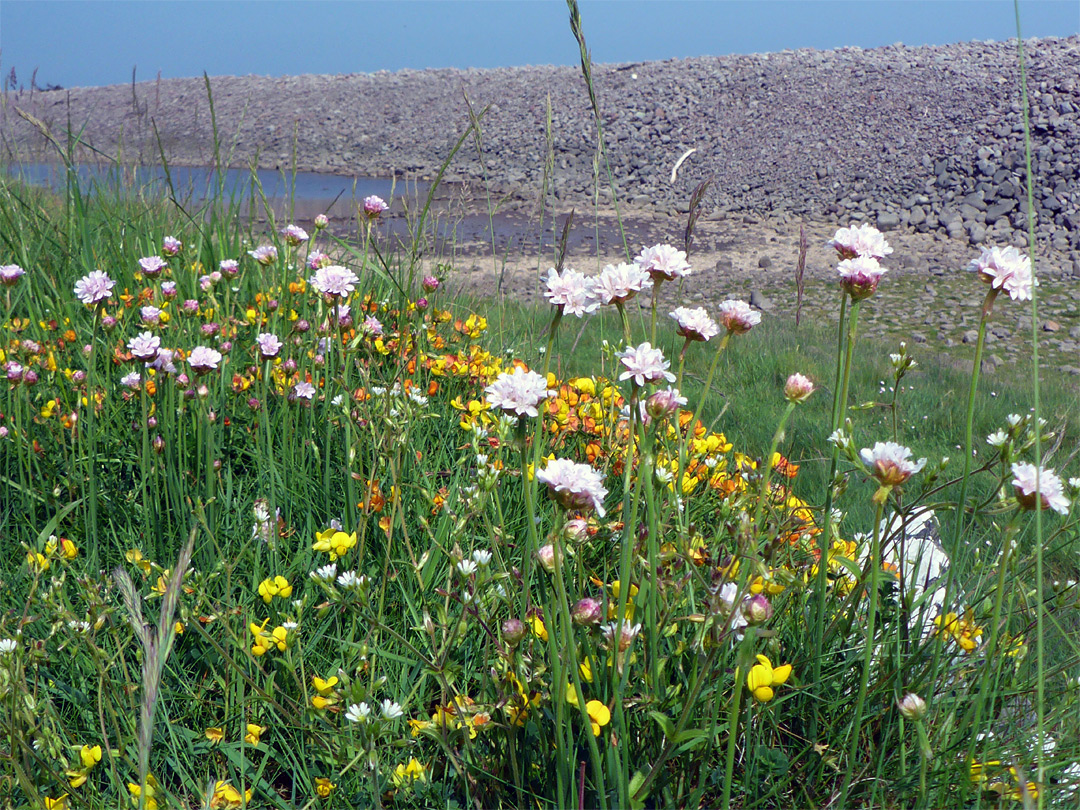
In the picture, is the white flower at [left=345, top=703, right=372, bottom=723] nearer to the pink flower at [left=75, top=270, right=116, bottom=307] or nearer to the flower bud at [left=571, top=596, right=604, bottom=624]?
the flower bud at [left=571, top=596, right=604, bottom=624]

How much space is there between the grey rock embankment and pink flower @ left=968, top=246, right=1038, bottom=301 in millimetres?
3685

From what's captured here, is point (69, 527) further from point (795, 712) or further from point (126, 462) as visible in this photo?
point (795, 712)

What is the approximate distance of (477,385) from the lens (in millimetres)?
2455

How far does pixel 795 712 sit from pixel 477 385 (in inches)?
58.3

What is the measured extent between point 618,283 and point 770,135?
1416 cm

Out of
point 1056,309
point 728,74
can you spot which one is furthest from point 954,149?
point 728,74

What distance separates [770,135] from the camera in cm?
1377

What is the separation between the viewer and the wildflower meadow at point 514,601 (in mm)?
991

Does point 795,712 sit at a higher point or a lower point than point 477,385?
lower

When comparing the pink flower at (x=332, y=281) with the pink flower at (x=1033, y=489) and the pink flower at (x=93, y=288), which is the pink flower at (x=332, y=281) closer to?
the pink flower at (x=93, y=288)

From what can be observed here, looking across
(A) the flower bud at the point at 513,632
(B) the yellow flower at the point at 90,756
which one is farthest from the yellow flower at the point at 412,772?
(B) the yellow flower at the point at 90,756

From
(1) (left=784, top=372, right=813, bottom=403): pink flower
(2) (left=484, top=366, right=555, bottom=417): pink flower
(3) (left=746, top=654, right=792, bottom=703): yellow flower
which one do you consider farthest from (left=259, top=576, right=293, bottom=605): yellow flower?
(1) (left=784, top=372, right=813, bottom=403): pink flower

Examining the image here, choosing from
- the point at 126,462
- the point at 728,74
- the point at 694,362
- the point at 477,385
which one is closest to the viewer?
the point at 126,462

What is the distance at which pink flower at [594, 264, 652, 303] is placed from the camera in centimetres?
103
